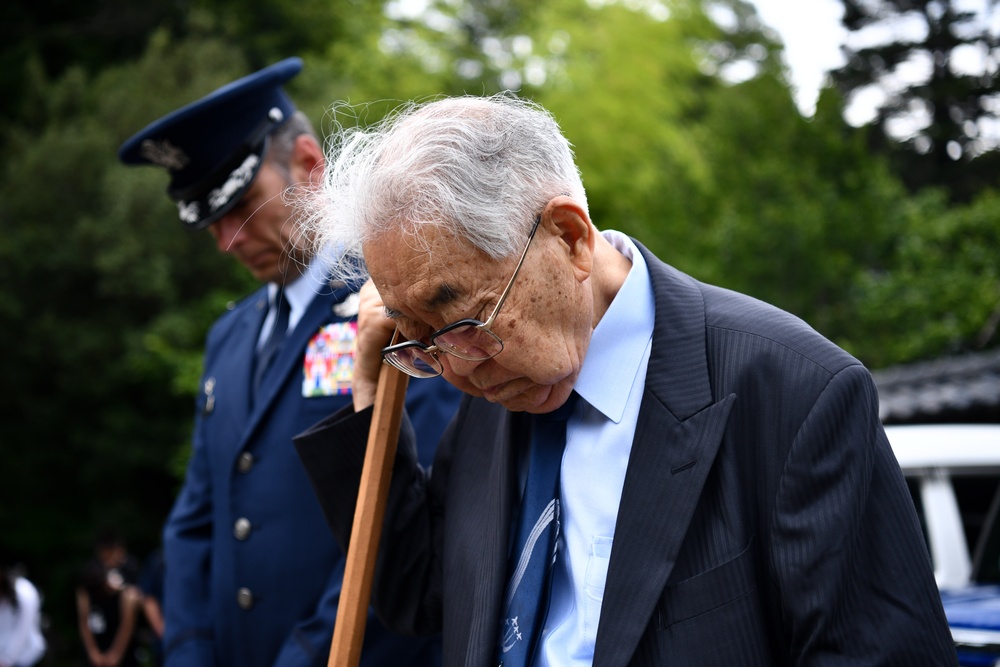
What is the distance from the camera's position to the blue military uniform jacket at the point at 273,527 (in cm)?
252

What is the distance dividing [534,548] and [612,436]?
237 mm

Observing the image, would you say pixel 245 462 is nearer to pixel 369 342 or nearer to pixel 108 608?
pixel 369 342

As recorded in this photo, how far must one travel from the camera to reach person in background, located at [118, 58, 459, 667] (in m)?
2.56

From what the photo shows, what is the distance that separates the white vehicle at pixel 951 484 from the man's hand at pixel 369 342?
3295 millimetres

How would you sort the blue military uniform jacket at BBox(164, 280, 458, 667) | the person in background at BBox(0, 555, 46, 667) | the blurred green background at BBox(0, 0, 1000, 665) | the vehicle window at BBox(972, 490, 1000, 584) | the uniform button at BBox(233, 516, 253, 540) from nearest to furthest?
the blue military uniform jacket at BBox(164, 280, 458, 667)
the uniform button at BBox(233, 516, 253, 540)
the vehicle window at BBox(972, 490, 1000, 584)
the person in background at BBox(0, 555, 46, 667)
the blurred green background at BBox(0, 0, 1000, 665)

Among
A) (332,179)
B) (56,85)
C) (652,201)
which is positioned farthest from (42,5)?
(332,179)

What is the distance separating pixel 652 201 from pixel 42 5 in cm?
1090

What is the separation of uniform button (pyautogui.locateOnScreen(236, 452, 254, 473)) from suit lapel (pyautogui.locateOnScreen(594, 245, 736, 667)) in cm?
130

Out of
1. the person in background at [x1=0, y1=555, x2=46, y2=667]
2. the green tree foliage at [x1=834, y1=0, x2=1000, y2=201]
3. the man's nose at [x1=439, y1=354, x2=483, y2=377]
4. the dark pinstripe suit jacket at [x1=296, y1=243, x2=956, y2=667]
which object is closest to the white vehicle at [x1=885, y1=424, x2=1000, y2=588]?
the dark pinstripe suit jacket at [x1=296, y1=243, x2=956, y2=667]

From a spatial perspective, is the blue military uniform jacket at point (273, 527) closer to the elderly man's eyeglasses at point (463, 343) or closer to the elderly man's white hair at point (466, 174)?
the elderly man's eyeglasses at point (463, 343)

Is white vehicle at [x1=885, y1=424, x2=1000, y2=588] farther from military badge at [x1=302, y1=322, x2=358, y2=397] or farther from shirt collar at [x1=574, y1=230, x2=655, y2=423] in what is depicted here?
shirt collar at [x1=574, y1=230, x2=655, y2=423]

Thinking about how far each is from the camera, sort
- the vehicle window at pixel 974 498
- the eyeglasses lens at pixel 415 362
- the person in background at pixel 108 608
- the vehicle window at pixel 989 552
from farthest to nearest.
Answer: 1. the person in background at pixel 108 608
2. the vehicle window at pixel 974 498
3. the vehicle window at pixel 989 552
4. the eyeglasses lens at pixel 415 362

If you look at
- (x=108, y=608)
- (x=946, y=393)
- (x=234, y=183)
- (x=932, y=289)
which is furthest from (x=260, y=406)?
(x=932, y=289)

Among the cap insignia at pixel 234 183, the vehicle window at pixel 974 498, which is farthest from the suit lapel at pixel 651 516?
the vehicle window at pixel 974 498
